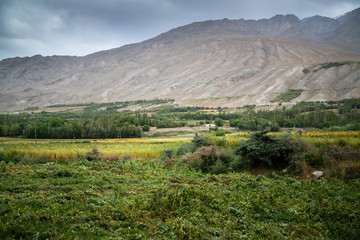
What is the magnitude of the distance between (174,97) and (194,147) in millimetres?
158511

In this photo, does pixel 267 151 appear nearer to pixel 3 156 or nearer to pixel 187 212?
pixel 187 212

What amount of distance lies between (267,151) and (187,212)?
38.9ft

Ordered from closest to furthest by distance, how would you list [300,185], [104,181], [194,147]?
[300,185]
[104,181]
[194,147]

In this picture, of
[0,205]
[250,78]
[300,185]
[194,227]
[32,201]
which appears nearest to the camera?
[194,227]

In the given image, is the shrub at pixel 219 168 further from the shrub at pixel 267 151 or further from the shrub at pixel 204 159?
the shrub at pixel 267 151

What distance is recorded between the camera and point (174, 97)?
185 metres

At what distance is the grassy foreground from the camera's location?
277 inches

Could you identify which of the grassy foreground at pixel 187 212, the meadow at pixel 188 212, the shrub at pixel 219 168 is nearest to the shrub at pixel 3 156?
the meadow at pixel 188 212

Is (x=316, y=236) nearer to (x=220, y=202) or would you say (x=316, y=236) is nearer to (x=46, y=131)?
(x=220, y=202)

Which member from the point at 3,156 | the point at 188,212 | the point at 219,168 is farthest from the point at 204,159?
the point at 3,156

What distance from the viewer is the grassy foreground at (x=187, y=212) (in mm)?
7027

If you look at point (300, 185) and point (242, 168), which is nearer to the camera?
point (300, 185)

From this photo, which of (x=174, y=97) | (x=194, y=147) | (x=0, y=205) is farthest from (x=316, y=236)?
(x=174, y=97)

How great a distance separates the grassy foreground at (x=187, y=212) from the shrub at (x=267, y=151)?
5707 millimetres
